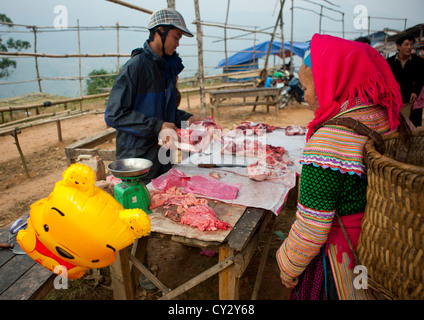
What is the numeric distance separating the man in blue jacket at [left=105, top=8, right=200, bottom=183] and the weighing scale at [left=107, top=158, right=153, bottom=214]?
2.37ft

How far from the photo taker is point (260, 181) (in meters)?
2.61

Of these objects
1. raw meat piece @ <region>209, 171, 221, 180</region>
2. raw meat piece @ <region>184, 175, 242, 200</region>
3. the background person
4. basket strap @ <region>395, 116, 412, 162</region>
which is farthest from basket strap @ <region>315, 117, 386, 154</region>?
the background person

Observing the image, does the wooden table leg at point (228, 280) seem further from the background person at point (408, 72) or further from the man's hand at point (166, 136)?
the background person at point (408, 72)

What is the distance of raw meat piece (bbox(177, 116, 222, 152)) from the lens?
2.92 metres

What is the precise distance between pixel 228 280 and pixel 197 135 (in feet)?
5.37

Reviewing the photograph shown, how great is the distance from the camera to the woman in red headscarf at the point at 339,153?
1294 mm

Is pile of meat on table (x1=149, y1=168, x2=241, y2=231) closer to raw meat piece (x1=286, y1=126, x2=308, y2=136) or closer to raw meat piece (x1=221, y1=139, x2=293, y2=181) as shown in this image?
raw meat piece (x1=221, y1=139, x2=293, y2=181)

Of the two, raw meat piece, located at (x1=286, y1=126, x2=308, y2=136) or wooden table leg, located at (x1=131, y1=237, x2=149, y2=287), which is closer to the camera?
wooden table leg, located at (x1=131, y1=237, x2=149, y2=287)

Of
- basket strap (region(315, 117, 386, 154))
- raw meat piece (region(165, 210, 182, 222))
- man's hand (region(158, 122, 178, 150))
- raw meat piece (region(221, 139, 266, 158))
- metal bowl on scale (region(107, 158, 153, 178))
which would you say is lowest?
raw meat piece (region(165, 210, 182, 222))

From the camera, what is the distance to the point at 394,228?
1.07 m

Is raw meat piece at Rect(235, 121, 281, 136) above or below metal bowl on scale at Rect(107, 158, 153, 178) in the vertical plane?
above

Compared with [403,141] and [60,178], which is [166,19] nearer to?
[403,141]
